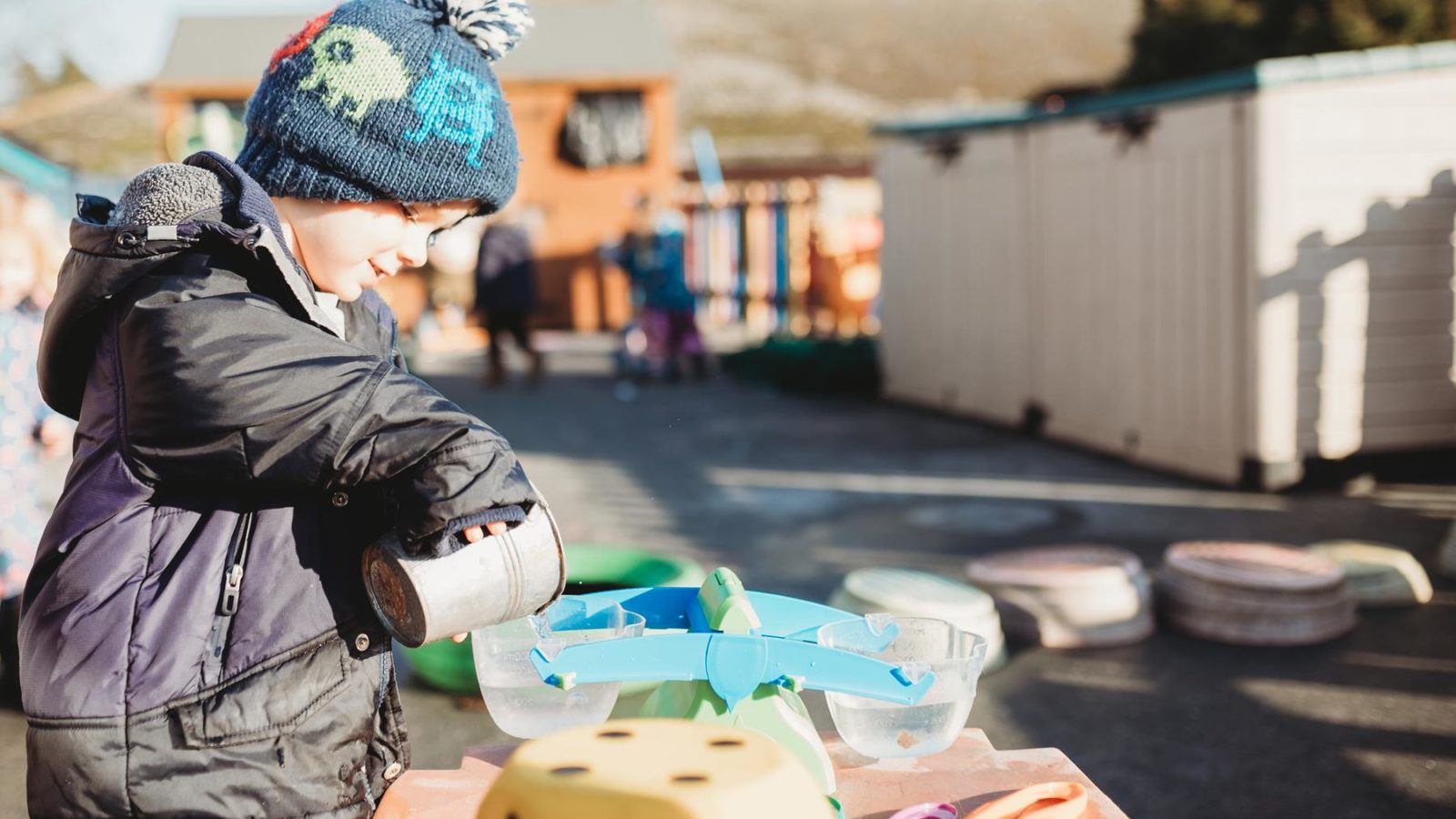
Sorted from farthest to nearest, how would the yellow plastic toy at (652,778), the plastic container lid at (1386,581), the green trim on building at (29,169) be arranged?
the green trim on building at (29,169) → the plastic container lid at (1386,581) → the yellow plastic toy at (652,778)

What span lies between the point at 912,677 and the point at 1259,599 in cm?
311

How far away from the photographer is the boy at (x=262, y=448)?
1.60m

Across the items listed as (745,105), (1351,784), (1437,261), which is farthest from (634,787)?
(745,105)

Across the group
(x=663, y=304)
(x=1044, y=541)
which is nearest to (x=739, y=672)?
(x=1044, y=541)

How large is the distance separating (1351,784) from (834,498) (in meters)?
3.89

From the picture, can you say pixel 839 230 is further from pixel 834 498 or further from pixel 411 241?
pixel 411 241

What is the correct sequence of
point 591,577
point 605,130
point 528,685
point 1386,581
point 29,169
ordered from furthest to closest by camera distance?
point 605,130
point 29,169
point 1386,581
point 591,577
point 528,685

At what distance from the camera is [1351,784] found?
11.7ft

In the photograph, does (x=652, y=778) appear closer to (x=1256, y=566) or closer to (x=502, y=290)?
(x=1256, y=566)

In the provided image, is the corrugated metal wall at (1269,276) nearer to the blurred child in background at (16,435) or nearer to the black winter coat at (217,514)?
the blurred child in background at (16,435)

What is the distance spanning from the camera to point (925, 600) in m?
4.22

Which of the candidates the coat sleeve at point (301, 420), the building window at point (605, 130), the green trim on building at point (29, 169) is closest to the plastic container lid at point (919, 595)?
the coat sleeve at point (301, 420)

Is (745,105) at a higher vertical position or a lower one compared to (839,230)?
higher

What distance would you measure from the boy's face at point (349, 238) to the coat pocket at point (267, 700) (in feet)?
1.64
